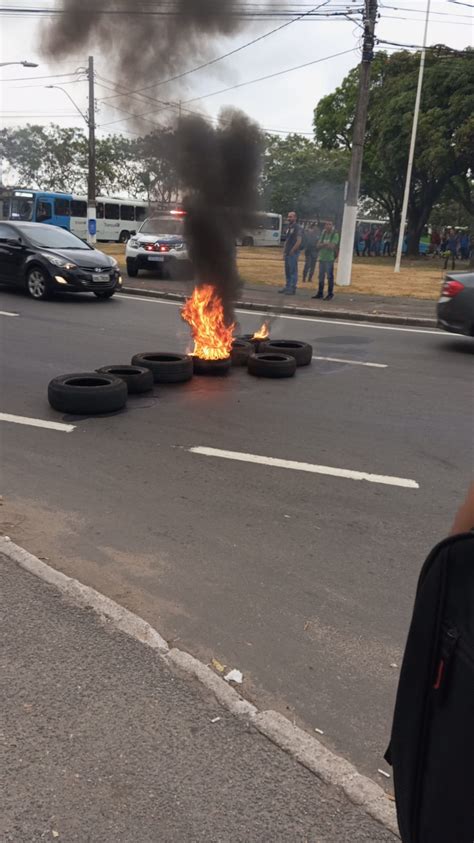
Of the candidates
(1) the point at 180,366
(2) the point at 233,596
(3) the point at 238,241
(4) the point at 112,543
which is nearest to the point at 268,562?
(2) the point at 233,596

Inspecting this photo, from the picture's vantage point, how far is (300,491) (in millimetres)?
4676

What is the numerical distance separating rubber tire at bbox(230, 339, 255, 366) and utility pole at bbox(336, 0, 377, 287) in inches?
396

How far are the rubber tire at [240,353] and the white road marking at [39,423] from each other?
3078 mm

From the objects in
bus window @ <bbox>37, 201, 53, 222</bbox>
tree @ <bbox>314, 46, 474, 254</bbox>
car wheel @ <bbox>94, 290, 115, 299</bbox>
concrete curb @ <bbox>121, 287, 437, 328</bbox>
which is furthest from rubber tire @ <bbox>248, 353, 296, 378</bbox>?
bus window @ <bbox>37, 201, 53, 222</bbox>

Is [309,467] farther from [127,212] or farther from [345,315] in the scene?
[127,212]

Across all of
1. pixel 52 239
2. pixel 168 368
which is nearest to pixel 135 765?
pixel 168 368

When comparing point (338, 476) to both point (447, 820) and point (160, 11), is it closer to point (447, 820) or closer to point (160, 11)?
point (447, 820)

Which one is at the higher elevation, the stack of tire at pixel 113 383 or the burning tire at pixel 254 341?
the burning tire at pixel 254 341

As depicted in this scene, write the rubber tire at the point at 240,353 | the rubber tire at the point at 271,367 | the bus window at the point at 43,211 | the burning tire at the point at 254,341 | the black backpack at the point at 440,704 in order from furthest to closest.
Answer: the bus window at the point at 43,211
the burning tire at the point at 254,341
the rubber tire at the point at 240,353
the rubber tire at the point at 271,367
the black backpack at the point at 440,704

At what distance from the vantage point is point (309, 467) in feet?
16.9

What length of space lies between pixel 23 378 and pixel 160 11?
433 centimetres

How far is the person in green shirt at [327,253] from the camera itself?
15547 mm

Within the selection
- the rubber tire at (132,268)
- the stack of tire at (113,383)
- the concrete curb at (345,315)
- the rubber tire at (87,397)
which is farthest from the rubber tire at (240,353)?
the rubber tire at (132,268)

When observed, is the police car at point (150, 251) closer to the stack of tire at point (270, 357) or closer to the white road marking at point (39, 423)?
the stack of tire at point (270, 357)
